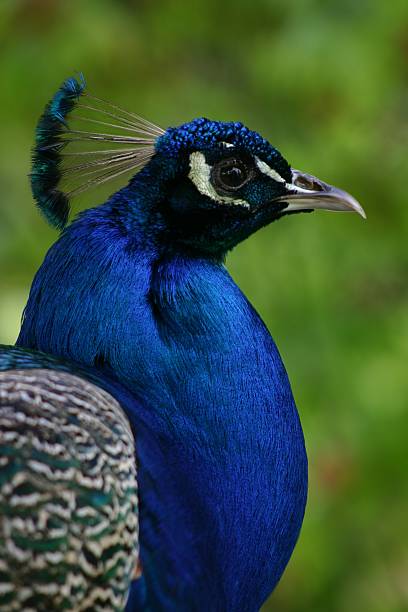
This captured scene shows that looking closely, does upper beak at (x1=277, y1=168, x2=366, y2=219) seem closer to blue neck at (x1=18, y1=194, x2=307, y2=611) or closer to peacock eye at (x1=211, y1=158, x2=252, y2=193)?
peacock eye at (x1=211, y1=158, x2=252, y2=193)

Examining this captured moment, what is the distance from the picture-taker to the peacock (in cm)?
164

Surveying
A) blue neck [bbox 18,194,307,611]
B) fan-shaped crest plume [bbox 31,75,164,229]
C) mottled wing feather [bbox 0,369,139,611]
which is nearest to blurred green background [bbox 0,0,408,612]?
fan-shaped crest plume [bbox 31,75,164,229]

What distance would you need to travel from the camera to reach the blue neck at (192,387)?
1809 mm

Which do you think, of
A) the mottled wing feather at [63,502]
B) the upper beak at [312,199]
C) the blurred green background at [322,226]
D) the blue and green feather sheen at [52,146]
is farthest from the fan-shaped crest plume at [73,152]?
the blurred green background at [322,226]

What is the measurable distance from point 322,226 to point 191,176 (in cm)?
124

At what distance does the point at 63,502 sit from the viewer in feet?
5.34

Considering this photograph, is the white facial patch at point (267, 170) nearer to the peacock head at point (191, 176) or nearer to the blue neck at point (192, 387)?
the peacock head at point (191, 176)

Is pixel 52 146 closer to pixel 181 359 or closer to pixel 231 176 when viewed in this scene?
pixel 231 176

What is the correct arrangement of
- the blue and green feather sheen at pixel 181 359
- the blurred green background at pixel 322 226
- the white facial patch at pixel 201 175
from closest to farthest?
the blue and green feather sheen at pixel 181 359 < the white facial patch at pixel 201 175 < the blurred green background at pixel 322 226

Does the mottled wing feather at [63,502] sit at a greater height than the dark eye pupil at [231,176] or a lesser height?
lesser

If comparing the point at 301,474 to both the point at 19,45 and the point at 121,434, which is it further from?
the point at 19,45

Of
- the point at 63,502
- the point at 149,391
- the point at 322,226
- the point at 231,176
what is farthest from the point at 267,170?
the point at 322,226

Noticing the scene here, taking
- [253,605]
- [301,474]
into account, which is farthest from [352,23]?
[253,605]

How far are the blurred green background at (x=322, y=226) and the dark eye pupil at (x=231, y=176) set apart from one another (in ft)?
3.61
